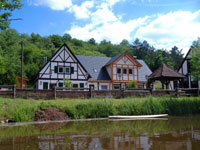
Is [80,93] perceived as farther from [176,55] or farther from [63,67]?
[176,55]

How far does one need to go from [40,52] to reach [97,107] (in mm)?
49372

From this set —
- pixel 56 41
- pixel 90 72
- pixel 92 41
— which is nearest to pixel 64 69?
pixel 90 72

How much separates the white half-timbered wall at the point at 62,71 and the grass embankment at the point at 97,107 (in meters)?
14.4

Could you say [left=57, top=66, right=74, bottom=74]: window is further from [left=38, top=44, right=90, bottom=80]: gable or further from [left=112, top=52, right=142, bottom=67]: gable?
[left=112, top=52, right=142, bottom=67]: gable

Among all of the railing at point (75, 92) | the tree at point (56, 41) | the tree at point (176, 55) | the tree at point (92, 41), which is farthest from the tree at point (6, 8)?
the tree at point (92, 41)

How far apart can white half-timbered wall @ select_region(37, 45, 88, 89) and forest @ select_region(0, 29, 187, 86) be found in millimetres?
2608

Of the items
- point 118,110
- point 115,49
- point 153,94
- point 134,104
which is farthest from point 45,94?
point 115,49

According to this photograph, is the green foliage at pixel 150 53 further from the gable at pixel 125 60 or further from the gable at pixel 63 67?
the gable at pixel 63 67

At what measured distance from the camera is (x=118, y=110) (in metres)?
15.0

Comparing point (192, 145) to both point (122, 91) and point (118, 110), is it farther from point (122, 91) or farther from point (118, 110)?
point (122, 91)

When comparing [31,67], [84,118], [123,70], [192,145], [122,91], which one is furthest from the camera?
[31,67]

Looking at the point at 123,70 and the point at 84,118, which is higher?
the point at 123,70

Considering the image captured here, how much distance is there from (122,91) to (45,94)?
247 inches

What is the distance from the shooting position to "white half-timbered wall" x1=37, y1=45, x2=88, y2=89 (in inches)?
1124
